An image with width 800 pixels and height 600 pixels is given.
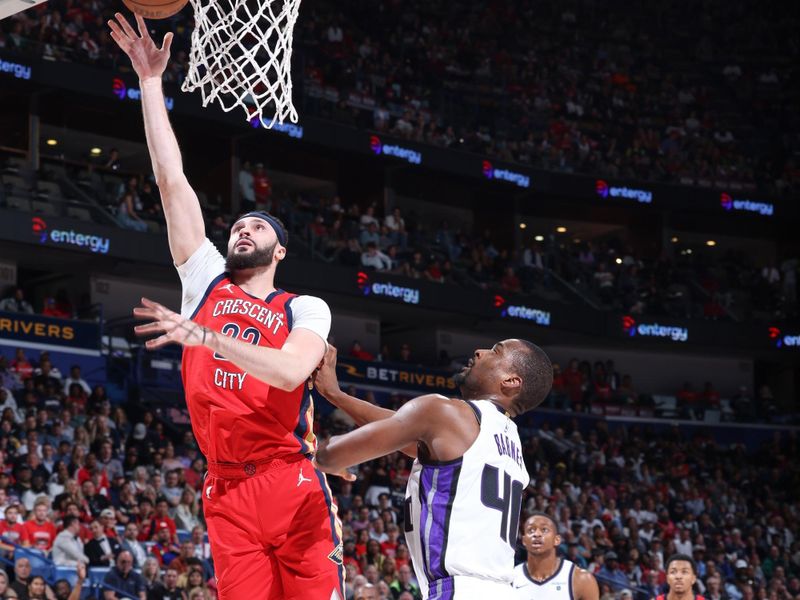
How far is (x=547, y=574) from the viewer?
840 cm

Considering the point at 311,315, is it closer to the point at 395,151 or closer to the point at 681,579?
the point at 681,579

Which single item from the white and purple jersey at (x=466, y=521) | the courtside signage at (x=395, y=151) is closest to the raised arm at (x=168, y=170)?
the white and purple jersey at (x=466, y=521)

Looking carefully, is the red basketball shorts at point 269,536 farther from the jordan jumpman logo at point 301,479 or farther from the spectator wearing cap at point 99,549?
the spectator wearing cap at point 99,549

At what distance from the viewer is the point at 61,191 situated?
784 inches

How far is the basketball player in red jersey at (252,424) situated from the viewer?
4.30 m

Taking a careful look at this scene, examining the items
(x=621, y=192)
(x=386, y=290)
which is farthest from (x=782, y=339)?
(x=386, y=290)

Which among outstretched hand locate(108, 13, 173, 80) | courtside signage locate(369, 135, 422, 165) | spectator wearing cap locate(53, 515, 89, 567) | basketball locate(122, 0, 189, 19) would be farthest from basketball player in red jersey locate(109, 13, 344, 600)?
courtside signage locate(369, 135, 422, 165)

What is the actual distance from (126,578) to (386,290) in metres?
11.7

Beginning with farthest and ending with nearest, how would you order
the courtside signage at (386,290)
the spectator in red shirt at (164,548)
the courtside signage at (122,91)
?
the courtside signage at (386,290) < the courtside signage at (122,91) < the spectator in red shirt at (164,548)

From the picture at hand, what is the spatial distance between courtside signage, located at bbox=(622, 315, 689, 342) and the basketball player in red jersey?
22.1m

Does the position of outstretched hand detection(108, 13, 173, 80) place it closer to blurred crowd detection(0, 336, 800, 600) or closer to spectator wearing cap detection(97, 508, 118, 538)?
blurred crowd detection(0, 336, 800, 600)

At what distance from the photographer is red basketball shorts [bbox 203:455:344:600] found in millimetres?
4281

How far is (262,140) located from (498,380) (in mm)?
21062

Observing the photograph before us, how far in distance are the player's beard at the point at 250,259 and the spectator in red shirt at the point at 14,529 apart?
329 inches
